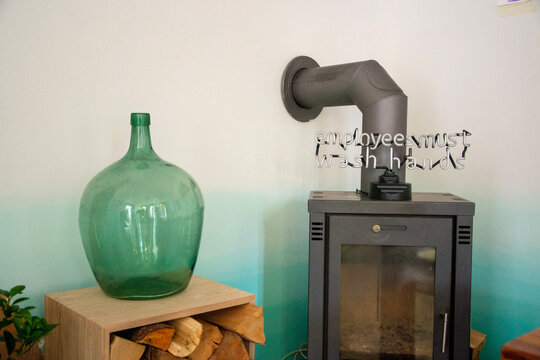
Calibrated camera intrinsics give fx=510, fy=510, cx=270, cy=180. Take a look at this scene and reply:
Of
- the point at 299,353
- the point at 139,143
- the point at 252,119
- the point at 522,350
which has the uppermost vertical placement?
the point at 252,119

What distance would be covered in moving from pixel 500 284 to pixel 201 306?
1569 mm

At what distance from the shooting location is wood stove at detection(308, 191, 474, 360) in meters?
1.77

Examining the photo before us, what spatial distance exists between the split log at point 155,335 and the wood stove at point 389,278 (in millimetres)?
671

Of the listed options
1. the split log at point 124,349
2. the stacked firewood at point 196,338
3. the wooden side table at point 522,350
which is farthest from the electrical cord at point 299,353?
the wooden side table at point 522,350

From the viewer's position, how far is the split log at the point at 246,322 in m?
1.43

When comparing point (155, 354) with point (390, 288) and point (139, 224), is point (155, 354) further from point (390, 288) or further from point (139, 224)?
point (390, 288)

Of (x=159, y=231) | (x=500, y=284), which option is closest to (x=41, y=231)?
(x=159, y=231)

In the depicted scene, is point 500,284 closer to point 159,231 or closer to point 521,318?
point 521,318

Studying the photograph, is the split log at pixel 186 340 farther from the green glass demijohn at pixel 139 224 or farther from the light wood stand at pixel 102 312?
the green glass demijohn at pixel 139 224

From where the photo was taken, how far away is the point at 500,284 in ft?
7.57

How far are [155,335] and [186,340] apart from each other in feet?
0.27

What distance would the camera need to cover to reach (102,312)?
1.26 metres

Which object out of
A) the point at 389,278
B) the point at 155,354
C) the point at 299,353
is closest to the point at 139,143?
the point at 155,354

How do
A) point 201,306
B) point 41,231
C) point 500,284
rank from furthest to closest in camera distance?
Answer: point 500,284 → point 41,231 → point 201,306
